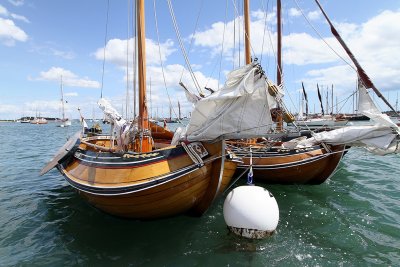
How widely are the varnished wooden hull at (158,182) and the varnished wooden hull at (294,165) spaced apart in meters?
3.75

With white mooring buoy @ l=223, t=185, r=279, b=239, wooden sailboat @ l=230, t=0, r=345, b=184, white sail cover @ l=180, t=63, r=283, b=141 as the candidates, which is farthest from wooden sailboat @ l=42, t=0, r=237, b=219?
wooden sailboat @ l=230, t=0, r=345, b=184

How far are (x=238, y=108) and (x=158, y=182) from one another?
86.6 inches

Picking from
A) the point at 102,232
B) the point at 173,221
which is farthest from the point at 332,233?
the point at 102,232

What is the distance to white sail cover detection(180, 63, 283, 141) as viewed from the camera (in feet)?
19.6

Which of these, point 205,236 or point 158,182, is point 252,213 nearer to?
point 205,236

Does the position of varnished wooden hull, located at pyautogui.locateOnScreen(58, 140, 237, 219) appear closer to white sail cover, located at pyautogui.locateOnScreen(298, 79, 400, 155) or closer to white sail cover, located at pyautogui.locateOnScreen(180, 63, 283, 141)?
white sail cover, located at pyautogui.locateOnScreen(180, 63, 283, 141)

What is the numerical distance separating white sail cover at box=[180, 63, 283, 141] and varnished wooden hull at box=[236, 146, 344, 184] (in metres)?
4.20

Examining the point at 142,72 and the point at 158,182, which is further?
the point at 142,72

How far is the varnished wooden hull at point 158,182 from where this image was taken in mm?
6156

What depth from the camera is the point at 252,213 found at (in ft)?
19.7

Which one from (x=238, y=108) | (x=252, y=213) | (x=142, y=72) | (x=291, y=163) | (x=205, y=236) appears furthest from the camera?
(x=291, y=163)

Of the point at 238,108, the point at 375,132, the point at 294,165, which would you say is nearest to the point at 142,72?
the point at 238,108

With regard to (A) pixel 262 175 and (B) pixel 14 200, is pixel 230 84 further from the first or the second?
(B) pixel 14 200

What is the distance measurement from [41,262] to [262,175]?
24.2 ft
